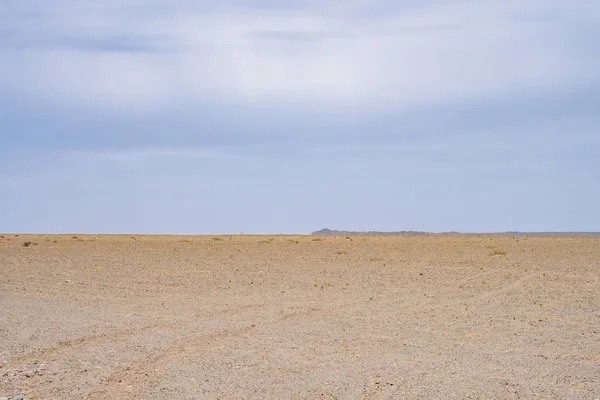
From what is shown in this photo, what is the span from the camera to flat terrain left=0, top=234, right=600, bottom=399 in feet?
34.7

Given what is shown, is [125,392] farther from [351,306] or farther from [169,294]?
[169,294]

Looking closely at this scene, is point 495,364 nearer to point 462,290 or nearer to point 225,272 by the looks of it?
point 462,290

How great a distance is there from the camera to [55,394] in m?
10.1

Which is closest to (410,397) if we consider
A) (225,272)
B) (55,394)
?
(55,394)

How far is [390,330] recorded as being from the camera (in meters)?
15.3

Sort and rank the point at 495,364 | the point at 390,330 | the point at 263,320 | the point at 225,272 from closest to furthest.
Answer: the point at 495,364 < the point at 390,330 < the point at 263,320 < the point at 225,272

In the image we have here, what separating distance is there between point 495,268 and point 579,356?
17923mm

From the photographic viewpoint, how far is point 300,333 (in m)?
15.0

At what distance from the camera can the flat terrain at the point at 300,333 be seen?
1059cm

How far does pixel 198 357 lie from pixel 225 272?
1643cm

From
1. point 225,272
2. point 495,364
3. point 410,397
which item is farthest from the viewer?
point 225,272

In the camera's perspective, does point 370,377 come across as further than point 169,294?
No

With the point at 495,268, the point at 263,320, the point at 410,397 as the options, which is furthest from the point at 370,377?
the point at 495,268

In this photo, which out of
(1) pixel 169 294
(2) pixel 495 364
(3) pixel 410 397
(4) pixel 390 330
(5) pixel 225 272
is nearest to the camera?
(3) pixel 410 397
